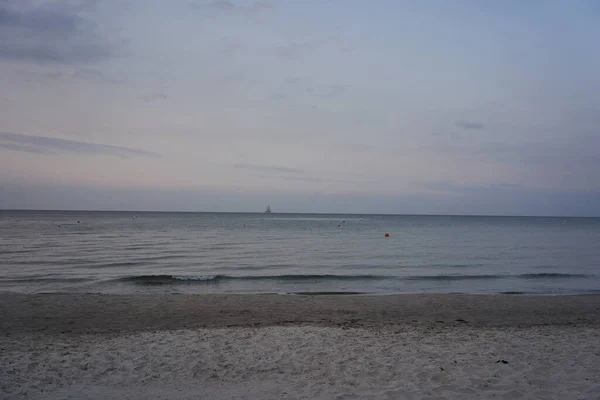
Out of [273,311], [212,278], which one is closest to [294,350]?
[273,311]

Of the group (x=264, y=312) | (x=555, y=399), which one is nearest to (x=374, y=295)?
(x=264, y=312)

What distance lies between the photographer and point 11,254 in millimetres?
28047

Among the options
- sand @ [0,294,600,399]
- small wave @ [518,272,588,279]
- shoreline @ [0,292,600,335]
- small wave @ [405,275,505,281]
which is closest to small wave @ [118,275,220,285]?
shoreline @ [0,292,600,335]

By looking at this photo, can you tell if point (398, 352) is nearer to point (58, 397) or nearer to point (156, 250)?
point (58, 397)

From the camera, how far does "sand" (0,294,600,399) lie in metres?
6.57

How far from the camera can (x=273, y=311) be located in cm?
1275

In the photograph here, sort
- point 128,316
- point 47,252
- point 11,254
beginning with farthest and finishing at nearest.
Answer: point 47,252, point 11,254, point 128,316

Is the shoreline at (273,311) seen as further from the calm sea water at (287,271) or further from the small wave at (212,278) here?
the small wave at (212,278)

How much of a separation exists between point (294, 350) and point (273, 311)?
14.2 feet

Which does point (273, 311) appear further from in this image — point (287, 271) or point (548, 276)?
point (548, 276)

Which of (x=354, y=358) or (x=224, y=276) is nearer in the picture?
(x=354, y=358)

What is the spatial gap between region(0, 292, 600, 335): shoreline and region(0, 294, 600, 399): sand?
2.3 inches

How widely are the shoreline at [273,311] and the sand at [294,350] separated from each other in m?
0.06

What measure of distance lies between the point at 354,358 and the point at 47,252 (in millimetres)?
28654
